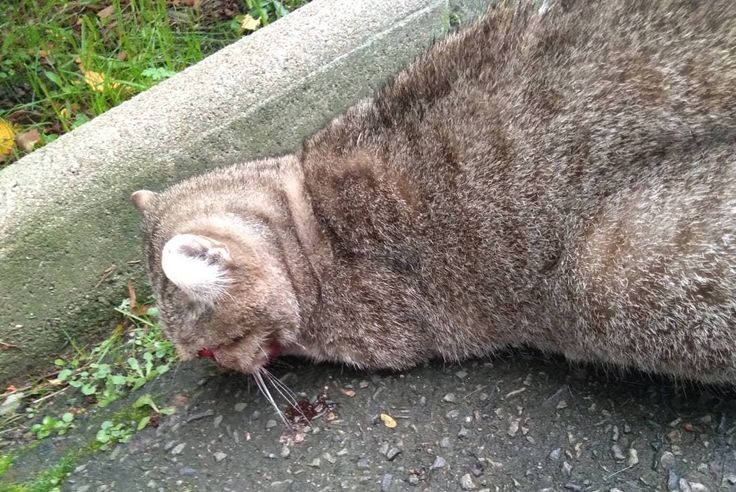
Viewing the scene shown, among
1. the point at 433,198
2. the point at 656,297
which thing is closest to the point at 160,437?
the point at 433,198

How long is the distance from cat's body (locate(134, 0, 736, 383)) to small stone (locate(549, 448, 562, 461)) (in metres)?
0.39

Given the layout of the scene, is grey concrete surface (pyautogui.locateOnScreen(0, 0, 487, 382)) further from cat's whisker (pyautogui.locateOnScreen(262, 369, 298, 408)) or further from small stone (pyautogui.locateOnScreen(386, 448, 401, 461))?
small stone (pyautogui.locateOnScreen(386, 448, 401, 461))

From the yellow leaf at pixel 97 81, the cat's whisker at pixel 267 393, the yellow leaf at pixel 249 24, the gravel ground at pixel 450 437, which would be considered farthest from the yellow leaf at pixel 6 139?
the cat's whisker at pixel 267 393

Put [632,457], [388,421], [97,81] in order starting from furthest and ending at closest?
[97,81] → [388,421] → [632,457]

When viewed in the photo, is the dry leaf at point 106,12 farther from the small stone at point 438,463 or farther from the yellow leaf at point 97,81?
the small stone at point 438,463

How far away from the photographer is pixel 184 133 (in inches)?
138

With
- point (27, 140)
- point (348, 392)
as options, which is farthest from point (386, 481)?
point (27, 140)

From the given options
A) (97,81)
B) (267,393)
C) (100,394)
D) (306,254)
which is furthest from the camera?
(97,81)

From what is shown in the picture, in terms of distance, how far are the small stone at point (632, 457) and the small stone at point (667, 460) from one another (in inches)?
3.1

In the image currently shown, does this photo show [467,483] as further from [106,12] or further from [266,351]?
[106,12]

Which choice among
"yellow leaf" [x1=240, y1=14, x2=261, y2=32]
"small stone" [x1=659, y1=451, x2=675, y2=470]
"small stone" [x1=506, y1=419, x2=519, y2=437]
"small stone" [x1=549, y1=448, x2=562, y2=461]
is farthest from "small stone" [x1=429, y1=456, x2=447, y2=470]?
"yellow leaf" [x1=240, y1=14, x2=261, y2=32]

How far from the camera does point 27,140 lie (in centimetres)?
397

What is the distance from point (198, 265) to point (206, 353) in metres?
0.48

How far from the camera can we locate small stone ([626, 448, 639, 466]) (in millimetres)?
2521
